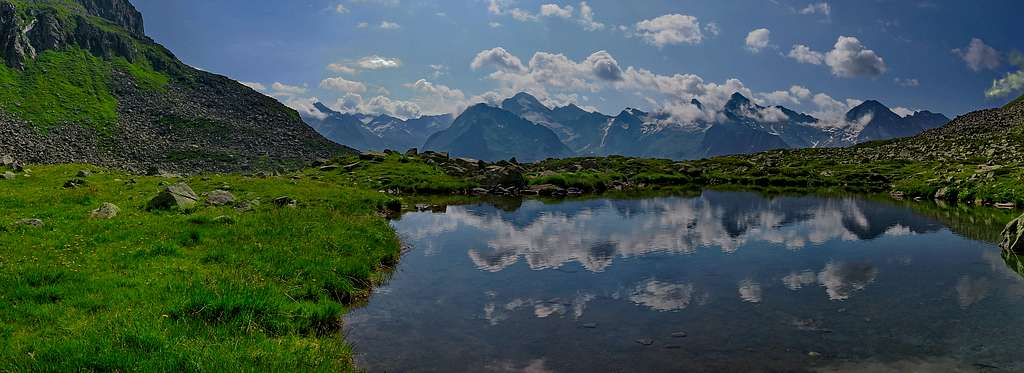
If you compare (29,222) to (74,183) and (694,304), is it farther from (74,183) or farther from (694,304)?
(694,304)

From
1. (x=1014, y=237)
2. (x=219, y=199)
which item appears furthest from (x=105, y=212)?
(x=1014, y=237)

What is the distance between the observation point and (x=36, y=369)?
931 cm

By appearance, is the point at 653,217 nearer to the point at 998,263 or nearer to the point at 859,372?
the point at 998,263

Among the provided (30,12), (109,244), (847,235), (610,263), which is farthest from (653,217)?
(30,12)

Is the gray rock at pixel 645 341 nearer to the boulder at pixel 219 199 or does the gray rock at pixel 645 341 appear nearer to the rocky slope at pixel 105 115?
the boulder at pixel 219 199

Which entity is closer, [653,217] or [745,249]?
[745,249]

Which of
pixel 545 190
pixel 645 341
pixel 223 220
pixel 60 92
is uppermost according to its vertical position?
pixel 60 92

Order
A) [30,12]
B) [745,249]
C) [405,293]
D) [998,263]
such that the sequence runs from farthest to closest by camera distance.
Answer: [30,12] → [745,249] → [998,263] → [405,293]

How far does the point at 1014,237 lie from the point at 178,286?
3929 cm

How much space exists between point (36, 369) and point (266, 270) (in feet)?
30.9

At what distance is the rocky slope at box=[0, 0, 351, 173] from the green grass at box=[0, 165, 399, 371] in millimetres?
105903

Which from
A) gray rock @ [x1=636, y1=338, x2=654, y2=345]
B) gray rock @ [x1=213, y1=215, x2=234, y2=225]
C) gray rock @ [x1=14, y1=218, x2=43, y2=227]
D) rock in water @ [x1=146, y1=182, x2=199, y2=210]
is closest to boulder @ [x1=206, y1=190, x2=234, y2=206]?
rock in water @ [x1=146, y1=182, x2=199, y2=210]

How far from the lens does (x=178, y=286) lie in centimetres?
1508

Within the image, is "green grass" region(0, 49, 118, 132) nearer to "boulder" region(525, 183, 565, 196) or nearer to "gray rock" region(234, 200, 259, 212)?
"boulder" region(525, 183, 565, 196)
